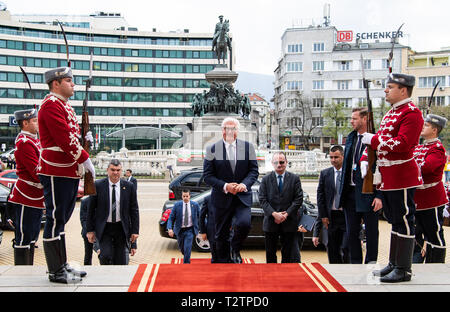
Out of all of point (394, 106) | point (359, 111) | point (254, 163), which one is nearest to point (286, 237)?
point (254, 163)

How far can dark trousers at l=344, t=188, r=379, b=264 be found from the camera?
6133 mm

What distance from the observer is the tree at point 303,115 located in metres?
73.6

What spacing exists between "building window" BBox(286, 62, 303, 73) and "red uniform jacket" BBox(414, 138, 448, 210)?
7247 centimetres

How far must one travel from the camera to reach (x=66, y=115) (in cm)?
494

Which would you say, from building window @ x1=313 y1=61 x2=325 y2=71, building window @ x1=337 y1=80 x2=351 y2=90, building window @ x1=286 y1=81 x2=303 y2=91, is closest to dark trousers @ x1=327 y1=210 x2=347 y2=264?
building window @ x1=286 y1=81 x2=303 y2=91

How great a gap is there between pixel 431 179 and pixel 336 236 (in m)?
1.71

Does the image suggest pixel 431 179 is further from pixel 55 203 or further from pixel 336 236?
pixel 55 203

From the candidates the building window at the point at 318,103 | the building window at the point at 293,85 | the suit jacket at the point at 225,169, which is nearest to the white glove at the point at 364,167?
the suit jacket at the point at 225,169

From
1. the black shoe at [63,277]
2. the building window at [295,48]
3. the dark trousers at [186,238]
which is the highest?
the building window at [295,48]

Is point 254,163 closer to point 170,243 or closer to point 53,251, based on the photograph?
point 53,251

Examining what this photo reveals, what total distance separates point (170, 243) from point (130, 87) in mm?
74245

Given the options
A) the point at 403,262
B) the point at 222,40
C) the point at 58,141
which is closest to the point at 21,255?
the point at 58,141

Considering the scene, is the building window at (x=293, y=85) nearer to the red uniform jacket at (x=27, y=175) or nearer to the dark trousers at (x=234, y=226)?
the dark trousers at (x=234, y=226)

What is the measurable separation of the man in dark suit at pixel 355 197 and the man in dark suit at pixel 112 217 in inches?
128
